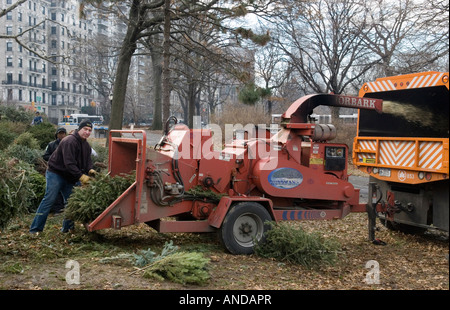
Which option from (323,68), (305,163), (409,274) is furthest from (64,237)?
(323,68)

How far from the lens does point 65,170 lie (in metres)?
7.41

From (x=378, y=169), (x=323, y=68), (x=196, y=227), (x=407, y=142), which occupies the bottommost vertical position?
(x=196, y=227)

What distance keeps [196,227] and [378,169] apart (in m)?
3.54

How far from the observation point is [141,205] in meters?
6.67

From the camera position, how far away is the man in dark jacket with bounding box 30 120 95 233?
7316 mm

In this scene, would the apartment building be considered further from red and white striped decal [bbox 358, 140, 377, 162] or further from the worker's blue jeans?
red and white striped decal [bbox 358, 140, 377, 162]

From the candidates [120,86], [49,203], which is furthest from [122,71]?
[49,203]

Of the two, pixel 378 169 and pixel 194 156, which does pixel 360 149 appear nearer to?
pixel 378 169

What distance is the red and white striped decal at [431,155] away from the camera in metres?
7.00

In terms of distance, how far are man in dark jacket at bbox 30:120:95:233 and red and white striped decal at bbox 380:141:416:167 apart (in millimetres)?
4918

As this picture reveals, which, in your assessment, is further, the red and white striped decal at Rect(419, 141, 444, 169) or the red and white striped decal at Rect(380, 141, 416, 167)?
the red and white striped decal at Rect(380, 141, 416, 167)
